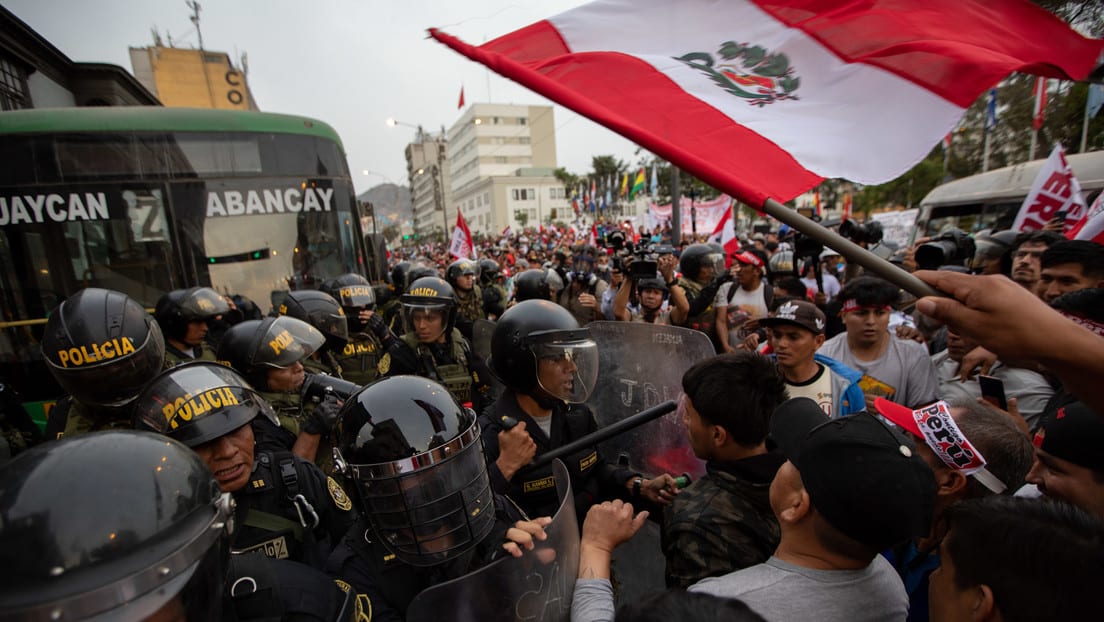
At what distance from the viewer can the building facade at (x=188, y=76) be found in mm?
26125

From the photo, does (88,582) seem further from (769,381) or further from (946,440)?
(946,440)

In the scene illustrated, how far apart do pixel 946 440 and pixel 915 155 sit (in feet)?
3.49

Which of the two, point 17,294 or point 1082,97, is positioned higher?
point 1082,97

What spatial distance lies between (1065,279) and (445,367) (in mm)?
4224

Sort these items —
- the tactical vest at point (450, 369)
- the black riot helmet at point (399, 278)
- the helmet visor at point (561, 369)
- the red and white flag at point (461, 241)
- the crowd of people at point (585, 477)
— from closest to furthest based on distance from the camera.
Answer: the crowd of people at point (585, 477) < the helmet visor at point (561, 369) < the tactical vest at point (450, 369) < the black riot helmet at point (399, 278) < the red and white flag at point (461, 241)

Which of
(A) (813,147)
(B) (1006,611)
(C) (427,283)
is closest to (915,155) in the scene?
(A) (813,147)

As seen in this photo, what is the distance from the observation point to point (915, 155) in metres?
1.65

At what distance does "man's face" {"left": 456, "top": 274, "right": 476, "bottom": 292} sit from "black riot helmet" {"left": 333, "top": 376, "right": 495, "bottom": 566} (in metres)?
4.68

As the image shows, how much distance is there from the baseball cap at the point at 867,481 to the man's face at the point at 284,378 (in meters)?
2.93

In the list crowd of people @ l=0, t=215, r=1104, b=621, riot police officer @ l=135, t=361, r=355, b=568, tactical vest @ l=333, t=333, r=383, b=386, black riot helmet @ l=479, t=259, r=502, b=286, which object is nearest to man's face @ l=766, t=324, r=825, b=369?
crowd of people @ l=0, t=215, r=1104, b=621

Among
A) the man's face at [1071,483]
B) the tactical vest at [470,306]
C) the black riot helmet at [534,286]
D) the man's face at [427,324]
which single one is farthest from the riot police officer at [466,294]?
the man's face at [1071,483]

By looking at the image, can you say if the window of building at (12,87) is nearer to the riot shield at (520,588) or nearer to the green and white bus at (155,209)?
the green and white bus at (155,209)

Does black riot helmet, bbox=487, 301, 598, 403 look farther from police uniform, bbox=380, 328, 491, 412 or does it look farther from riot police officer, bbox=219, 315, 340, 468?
police uniform, bbox=380, 328, 491, 412

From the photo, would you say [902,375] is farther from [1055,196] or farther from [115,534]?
[1055,196]
